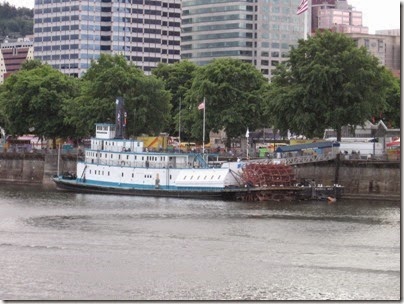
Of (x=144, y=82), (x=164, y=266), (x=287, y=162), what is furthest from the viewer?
(x=144, y=82)

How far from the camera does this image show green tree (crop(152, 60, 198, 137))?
153 metres

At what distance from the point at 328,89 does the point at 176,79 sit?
43052mm

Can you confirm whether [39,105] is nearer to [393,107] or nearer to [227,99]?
[227,99]

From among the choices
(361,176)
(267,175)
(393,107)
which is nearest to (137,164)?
(267,175)

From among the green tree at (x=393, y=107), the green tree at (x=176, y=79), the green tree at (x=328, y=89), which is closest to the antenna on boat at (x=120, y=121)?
the green tree at (x=328, y=89)

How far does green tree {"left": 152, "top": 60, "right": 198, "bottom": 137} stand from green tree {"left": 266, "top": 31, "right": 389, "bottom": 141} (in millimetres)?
33002

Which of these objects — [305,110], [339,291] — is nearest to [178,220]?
[339,291]

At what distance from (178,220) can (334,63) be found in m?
40.5

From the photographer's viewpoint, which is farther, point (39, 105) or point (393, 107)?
point (39, 105)

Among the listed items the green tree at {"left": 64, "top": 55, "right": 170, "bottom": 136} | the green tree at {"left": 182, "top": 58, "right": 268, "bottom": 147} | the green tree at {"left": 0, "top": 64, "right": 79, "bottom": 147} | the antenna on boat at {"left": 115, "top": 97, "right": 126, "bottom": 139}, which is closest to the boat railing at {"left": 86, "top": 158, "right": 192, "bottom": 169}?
the antenna on boat at {"left": 115, "top": 97, "right": 126, "bottom": 139}

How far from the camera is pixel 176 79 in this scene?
15575 centimetres

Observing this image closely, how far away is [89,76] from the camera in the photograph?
144 m

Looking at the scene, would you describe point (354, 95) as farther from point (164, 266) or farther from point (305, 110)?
point (164, 266)

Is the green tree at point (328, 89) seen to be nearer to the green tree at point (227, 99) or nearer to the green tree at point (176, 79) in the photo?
the green tree at point (227, 99)
